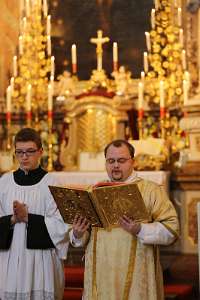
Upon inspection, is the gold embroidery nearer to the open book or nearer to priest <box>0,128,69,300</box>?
the open book

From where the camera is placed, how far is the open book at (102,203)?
11.8 feet

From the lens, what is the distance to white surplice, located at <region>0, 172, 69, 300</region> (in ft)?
13.3

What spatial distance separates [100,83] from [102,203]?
18.5 feet

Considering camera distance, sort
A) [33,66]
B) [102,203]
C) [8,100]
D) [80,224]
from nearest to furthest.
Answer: [102,203] < [80,224] < [8,100] < [33,66]

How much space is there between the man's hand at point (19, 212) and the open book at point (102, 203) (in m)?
0.28

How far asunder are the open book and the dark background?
230 inches

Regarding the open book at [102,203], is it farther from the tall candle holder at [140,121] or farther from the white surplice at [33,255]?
the tall candle holder at [140,121]

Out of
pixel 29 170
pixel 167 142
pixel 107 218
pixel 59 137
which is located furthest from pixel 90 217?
pixel 59 137

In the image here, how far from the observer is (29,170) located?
163 inches

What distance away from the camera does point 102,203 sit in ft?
12.0

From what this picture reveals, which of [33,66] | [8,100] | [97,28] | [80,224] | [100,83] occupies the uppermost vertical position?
[97,28]

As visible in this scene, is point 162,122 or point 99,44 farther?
point 99,44

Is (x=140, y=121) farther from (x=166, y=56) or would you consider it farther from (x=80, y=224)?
(x=80, y=224)

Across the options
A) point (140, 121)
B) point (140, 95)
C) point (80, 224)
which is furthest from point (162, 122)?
point (80, 224)
